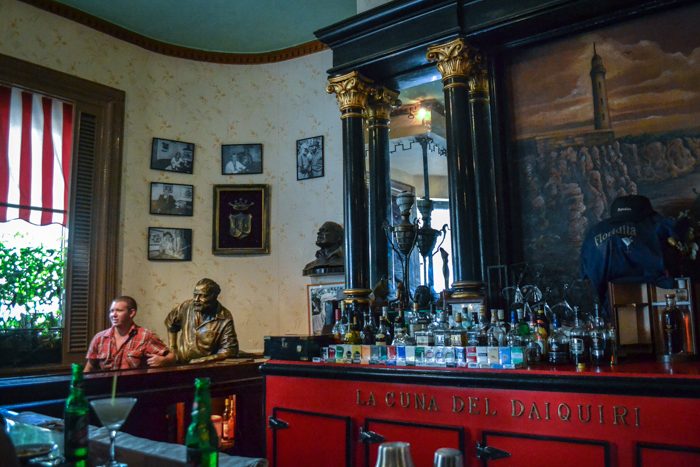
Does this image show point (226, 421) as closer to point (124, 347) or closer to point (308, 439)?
point (124, 347)

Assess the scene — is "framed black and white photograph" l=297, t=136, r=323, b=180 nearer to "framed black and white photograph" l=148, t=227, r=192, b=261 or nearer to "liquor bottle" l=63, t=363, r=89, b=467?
"framed black and white photograph" l=148, t=227, r=192, b=261

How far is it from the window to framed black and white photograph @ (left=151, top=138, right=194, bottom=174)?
0.44 metres

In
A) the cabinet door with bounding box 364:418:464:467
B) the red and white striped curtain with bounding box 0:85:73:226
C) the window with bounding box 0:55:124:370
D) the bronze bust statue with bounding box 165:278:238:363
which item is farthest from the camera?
the window with bounding box 0:55:124:370

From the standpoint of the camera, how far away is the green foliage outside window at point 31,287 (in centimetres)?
558

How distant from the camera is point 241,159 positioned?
7.29m

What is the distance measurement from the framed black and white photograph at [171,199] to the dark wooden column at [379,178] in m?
2.72

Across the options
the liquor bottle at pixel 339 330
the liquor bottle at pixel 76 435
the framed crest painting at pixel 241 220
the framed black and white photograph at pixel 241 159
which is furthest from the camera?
the framed black and white photograph at pixel 241 159

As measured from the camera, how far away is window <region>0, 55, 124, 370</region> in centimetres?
598

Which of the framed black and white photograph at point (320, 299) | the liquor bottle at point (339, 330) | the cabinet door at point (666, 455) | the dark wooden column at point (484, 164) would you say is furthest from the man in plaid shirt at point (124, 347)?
the cabinet door at point (666, 455)

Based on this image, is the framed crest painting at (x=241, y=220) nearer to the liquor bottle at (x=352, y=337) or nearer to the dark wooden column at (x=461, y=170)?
the liquor bottle at (x=352, y=337)

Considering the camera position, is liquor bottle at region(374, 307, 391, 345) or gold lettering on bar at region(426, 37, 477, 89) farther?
gold lettering on bar at region(426, 37, 477, 89)

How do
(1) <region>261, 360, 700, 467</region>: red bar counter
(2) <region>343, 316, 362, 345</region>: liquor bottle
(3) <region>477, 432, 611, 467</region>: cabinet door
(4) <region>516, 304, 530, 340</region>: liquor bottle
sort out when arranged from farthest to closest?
1. (2) <region>343, 316, 362, 345</region>: liquor bottle
2. (4) <region>516, 304, 530, 340</region>: liquor bottle
3. (3) <region>477, 432, 611, 467</region>: cabinet door
4. (1) <region>261, 360, 700, 467</region>: red bar counter

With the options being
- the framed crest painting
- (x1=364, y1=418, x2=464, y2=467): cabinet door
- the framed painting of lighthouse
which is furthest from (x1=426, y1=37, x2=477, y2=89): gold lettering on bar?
the framed crest painting

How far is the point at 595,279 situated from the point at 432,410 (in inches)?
54.5
